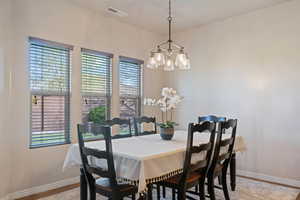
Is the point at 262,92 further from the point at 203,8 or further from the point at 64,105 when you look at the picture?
the point at 64,105

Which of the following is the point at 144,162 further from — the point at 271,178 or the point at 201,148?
the point at 271,178

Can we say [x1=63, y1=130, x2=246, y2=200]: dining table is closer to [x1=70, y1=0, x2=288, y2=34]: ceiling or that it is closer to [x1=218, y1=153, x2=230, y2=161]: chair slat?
[x1=218, y1=153, x2=230, y2=161]: chair slat

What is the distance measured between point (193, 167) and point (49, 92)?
2.28 m

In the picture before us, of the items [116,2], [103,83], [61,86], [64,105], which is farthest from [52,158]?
[116,2]

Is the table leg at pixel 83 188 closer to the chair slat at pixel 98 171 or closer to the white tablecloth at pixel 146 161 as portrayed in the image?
the white tablecloth at pixel 146 161

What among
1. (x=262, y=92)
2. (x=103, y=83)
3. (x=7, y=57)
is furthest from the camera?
(x=103, y=83)

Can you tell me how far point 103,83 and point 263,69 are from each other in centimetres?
265

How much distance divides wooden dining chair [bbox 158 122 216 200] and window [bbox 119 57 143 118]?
222cm

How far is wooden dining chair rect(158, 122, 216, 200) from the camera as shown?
7.13 feet

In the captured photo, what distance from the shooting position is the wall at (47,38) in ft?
9.89

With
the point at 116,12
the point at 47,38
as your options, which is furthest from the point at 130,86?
the point at 47,38

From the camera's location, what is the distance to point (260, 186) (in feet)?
11.3

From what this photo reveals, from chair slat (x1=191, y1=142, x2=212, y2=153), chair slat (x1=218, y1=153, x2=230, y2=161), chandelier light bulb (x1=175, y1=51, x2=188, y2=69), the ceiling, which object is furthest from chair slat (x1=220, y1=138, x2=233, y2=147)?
the ceiling

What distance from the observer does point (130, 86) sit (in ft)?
15.0
